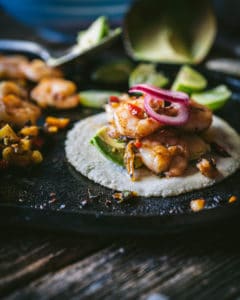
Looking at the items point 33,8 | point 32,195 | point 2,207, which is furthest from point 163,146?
point 33,8

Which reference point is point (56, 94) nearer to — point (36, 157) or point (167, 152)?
point (36, 157)

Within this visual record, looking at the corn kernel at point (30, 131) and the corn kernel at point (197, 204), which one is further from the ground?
the corn kernel at point (30, 131)

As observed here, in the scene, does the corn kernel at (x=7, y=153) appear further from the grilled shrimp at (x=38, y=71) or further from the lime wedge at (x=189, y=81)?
the lime wedge at (x=189, y=81)


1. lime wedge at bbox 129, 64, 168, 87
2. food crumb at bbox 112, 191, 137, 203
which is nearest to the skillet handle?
lime wedge at bbox 129, 64, 168, 87

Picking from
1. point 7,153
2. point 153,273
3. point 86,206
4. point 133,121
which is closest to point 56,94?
point 7,153

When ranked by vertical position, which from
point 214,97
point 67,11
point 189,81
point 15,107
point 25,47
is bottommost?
point 214,97

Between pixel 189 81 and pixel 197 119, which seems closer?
pixel 197 119

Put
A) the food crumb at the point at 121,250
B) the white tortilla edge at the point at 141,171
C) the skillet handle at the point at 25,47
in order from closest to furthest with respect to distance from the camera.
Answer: the food crumb at the point at 121,250
the white tortilla edge at the point at 141,171
the skillet handle at the point at 25,47

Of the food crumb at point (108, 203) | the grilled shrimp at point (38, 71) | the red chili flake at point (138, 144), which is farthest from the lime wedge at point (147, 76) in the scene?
the food crumb at point (108, 203)
